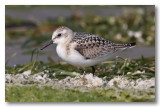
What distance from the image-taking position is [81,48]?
21.3 feet

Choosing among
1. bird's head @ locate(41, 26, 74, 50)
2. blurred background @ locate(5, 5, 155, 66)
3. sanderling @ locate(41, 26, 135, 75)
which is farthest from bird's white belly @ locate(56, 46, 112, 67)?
blurred background @ locate(5, 5, 155, 66)

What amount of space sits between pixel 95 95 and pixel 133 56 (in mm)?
2511

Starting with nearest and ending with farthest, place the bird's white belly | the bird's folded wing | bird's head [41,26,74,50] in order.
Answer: the bird's white belly → the bird's folded wing → bird's head [41,26,74,50]

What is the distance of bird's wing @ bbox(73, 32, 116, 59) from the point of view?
21.3 feet

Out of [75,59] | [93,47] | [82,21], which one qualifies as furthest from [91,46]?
[82,21]

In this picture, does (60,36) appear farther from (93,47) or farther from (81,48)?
(93,47)

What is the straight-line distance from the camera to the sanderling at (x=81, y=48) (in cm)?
639

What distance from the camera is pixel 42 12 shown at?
36.1 ft

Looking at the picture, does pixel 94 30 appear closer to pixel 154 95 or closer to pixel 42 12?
pixel 42 12

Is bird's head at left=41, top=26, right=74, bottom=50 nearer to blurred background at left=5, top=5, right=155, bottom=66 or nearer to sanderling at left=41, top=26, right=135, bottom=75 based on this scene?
sanderling at left=41, top=26, right=135, bottom=75

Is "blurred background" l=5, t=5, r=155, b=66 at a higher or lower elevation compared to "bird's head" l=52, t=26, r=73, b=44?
higher

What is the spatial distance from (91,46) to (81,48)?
0.18m

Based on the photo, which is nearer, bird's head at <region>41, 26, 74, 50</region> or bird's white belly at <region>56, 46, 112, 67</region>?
bird's white belly at <region>56, 46, 112, 67</region>
